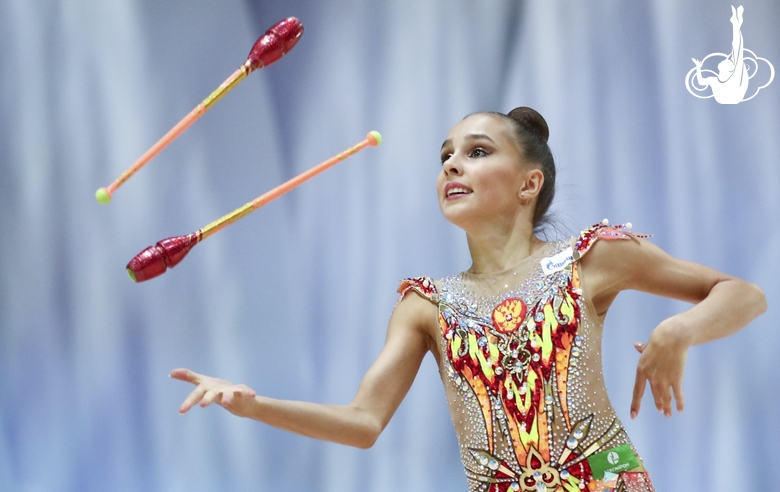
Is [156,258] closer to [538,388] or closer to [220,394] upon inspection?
[220,394]

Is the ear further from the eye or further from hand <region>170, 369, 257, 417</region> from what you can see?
hand <region>170, 369, 257, 417</region>

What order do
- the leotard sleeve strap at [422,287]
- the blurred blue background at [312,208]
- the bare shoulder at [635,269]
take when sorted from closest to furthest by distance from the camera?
the bare shoulder at [635,269]
the leotard sleeve strap at [422,287]
the blurred blue background at [312,208]

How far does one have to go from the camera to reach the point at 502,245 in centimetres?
172

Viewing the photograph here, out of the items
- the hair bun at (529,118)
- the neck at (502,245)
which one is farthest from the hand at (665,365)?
the hair bun at (529,118)

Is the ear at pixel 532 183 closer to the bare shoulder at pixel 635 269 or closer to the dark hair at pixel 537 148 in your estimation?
the dark hair at pixel 537 148

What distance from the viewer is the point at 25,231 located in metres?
2.08

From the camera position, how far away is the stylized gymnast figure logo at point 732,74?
86.0 inches

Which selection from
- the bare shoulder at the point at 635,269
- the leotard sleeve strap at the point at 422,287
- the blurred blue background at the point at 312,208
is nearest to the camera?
the bare shoulder at the point at 635,269

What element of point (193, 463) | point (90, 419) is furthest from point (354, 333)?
point (90, 419)

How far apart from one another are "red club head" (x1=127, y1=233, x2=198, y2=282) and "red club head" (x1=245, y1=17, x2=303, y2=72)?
1.31ft

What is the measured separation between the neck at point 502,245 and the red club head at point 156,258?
1.88ft

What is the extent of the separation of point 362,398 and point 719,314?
66 centimetres

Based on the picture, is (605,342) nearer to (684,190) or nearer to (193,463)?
(684,190)

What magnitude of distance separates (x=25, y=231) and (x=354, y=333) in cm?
83
